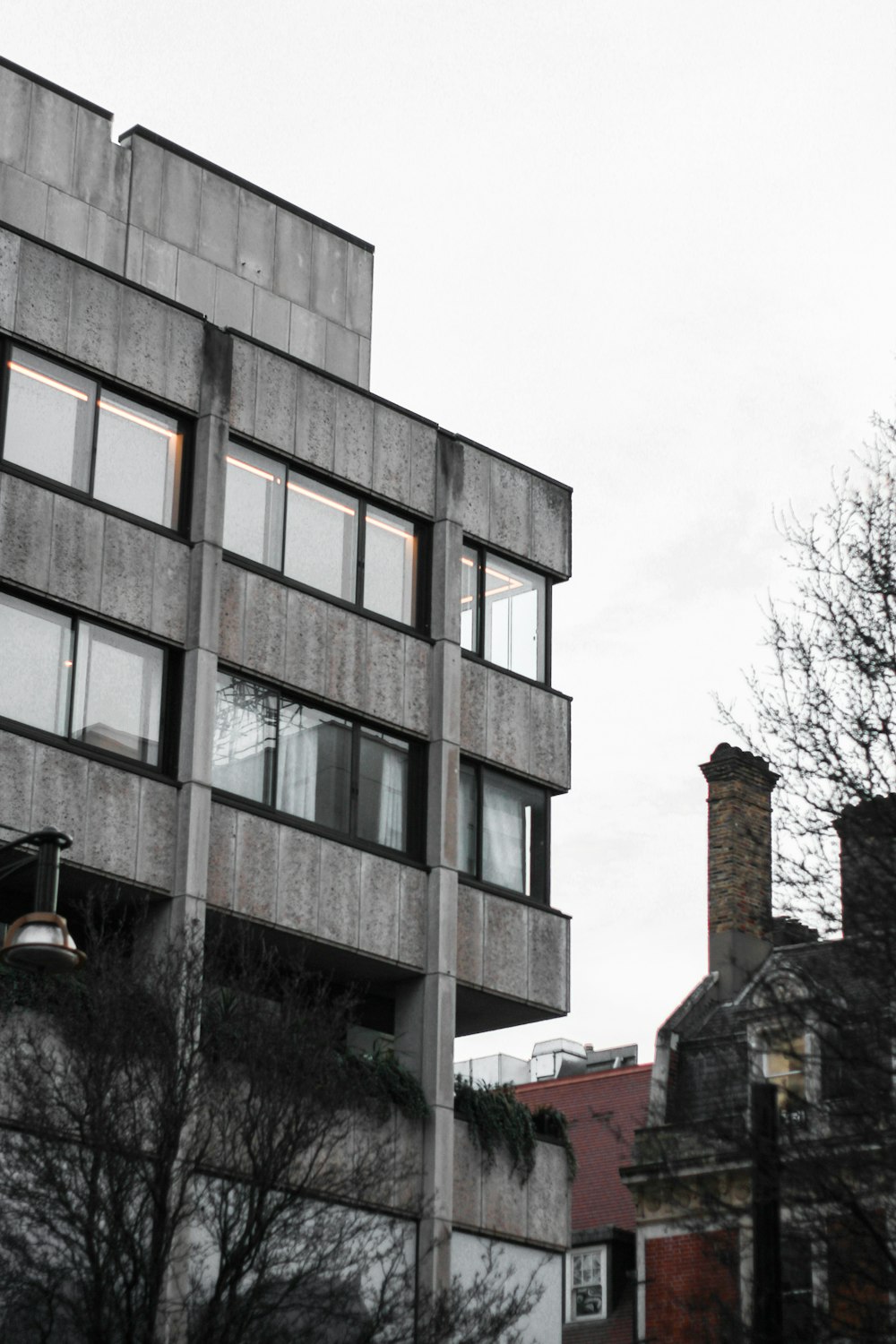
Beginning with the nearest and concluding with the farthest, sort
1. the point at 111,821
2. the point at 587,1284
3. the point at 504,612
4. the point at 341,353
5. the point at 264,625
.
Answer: the point at 111,821, the point at 264,625, the point at 504,612, the point at 341,353, the point at 587,1284

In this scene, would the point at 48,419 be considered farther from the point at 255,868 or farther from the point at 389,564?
the point at 255,868

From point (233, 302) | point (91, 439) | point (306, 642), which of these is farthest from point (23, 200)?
point (306, 642)

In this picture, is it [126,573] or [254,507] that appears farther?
[254,507]

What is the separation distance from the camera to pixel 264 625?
29.2m

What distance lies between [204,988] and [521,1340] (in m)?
7.38

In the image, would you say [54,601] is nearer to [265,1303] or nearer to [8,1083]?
[8,1083]

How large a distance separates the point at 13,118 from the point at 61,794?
9764 millimetres

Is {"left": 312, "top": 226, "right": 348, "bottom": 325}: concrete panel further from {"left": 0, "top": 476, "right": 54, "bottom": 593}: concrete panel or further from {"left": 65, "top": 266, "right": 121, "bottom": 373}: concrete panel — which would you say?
{"left": 0, "top": 476, "right": 54, "bottom": 593}: concrete panel

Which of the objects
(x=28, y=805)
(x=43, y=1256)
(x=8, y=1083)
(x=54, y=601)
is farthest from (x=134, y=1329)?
(x=54, y=601)

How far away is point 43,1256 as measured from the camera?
21.2 metres

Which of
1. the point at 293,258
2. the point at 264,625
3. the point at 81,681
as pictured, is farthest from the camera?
the point at 293,258

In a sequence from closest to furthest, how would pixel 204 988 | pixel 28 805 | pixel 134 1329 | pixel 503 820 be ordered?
pixel 134 1329
pixel 204 988
pixel 28 805
pixel 503 820

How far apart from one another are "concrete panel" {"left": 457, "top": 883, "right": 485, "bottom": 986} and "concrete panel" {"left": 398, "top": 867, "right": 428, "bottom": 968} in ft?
2.05

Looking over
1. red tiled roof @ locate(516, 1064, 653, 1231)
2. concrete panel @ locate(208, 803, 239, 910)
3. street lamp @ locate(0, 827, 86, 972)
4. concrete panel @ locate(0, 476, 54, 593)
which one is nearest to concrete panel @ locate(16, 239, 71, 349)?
concrete panel @ locate(0, 476, 54, 593)
